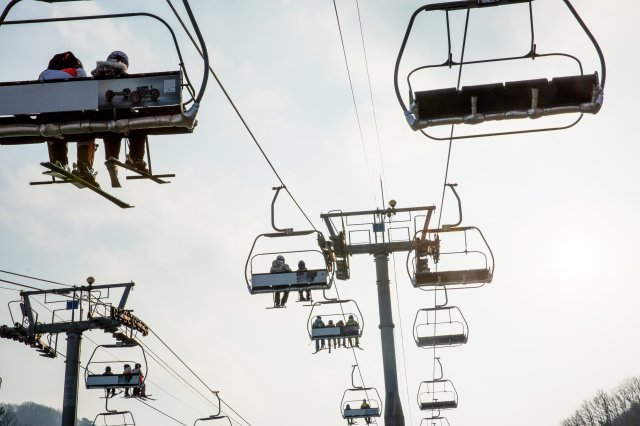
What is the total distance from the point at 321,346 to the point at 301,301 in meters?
4.33

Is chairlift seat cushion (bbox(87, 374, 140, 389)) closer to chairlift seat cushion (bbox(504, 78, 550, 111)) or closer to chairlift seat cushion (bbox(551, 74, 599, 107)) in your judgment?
chairlift seat cushion (bbox(504, 78, 550, 111))

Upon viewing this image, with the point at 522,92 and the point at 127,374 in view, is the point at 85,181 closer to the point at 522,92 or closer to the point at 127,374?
the point at 522,92

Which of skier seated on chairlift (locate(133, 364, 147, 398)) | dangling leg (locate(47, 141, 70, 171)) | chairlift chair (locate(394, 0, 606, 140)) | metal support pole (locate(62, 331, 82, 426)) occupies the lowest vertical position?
chairlift chair (locate(394, 0, 606, 140))

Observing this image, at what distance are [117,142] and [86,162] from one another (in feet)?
1.45

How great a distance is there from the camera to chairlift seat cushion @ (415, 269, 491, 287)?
1620cm

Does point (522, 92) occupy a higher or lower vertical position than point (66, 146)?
lower

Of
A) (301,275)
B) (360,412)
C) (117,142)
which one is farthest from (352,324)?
(117,142)

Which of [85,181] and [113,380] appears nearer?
[85,181]

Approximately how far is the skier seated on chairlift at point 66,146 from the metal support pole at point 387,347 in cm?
957

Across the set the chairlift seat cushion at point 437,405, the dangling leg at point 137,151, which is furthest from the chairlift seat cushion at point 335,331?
the dangling leg at point 137,151

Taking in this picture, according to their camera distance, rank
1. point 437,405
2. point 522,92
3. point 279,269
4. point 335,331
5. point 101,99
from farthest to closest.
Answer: point 437,405 → point 335,331 → point 279,269 → point 101,99 → point 522,92

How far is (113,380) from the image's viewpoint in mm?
23312

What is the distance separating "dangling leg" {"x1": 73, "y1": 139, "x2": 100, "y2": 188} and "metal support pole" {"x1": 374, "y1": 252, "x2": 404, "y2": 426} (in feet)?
31.3

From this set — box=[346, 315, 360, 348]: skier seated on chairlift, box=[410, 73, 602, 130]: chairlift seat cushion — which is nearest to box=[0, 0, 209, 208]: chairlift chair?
box=[410, 73, 602, 130]: chairlift seat cushion
